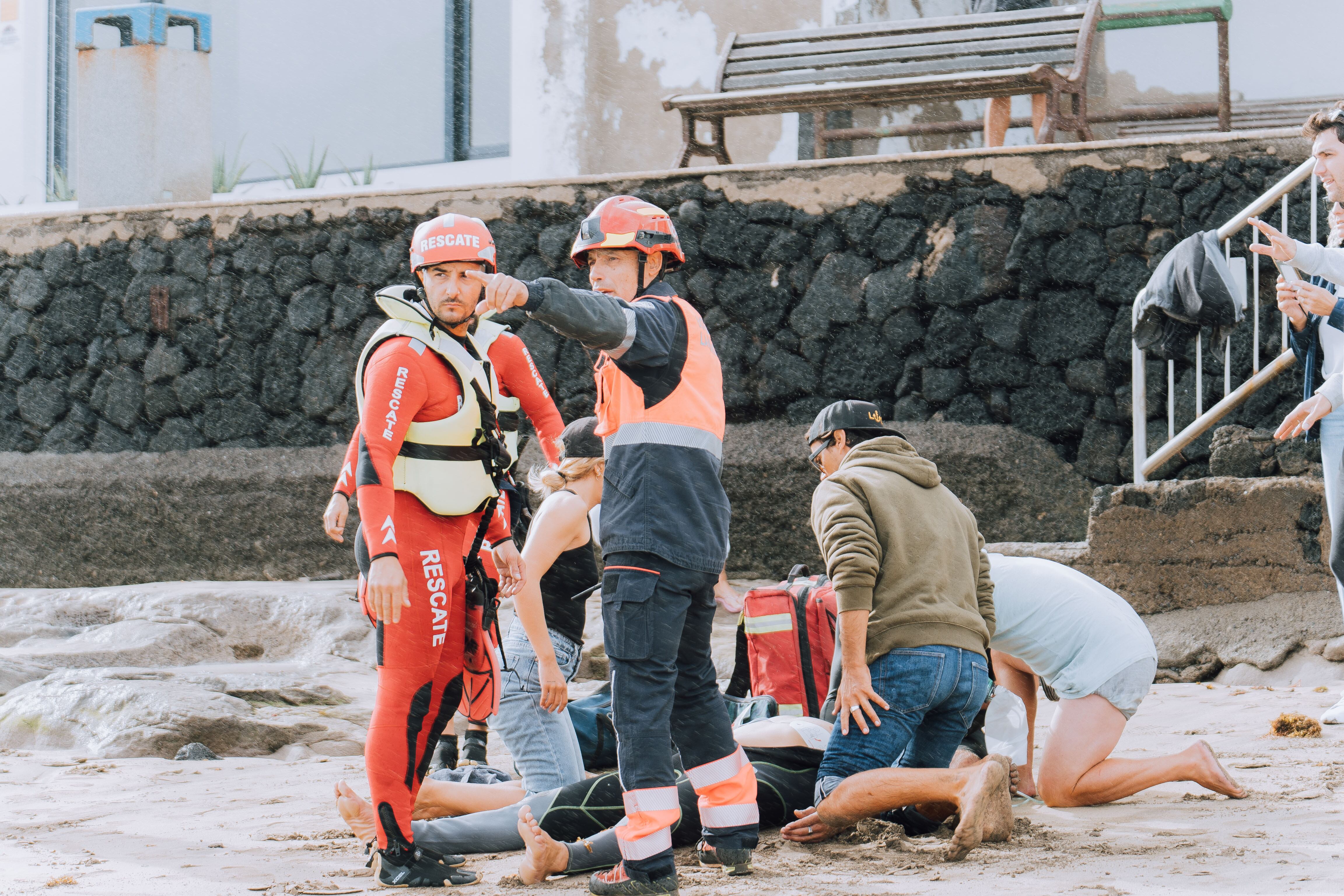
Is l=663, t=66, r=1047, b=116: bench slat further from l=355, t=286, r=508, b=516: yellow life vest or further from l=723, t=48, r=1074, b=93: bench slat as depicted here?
l=355, t=286, r=508, b=516: yellow life vest

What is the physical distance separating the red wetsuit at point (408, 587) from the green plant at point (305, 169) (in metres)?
7.63

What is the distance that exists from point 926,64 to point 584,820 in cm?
565

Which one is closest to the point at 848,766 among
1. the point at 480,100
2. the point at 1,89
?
the point at 480,100

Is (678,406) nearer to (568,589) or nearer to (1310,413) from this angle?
(568,589)

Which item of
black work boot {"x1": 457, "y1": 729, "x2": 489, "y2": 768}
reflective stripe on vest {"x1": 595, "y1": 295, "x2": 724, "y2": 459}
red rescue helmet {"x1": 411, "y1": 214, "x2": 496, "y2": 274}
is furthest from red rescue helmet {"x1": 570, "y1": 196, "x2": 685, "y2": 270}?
black work boot {"x1": 457, "y1": 729, "x2": 489, "y2": 768}

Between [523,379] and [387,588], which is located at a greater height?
[523,379]

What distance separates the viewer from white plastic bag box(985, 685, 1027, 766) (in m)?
3.75

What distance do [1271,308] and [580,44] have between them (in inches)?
204

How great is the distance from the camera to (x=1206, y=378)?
20.9ft

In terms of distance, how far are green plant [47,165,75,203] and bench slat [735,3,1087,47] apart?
6.31m

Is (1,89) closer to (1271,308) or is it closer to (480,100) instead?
(480,100)

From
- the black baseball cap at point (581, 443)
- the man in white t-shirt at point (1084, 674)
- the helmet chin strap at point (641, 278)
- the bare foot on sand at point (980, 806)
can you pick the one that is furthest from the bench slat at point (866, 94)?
the bare foot on sand at point (980, 806)

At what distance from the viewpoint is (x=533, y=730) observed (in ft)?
11.3

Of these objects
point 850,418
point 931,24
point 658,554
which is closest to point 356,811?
point 658,554
